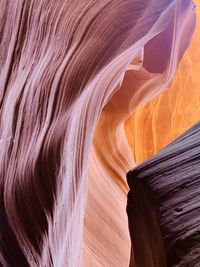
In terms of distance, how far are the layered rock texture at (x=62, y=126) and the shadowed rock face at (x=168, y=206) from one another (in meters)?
0.21

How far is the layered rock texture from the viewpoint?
74 cm

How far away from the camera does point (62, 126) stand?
2.70 ft

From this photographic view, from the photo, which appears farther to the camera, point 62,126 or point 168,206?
point 62,126

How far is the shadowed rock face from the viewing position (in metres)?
0.48

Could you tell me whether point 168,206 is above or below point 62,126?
below

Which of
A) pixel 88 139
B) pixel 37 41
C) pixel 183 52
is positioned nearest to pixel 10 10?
pixel 37 41

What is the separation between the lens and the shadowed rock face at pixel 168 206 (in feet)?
1.57

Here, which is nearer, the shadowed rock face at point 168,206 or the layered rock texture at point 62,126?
the shadowed rock face at point 168,206

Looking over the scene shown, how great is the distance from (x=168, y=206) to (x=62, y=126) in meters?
0.36

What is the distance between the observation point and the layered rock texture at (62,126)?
2.44ft

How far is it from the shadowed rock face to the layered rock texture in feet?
0.69

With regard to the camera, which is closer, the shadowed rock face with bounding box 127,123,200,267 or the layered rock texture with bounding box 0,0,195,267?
the shadowed rock face with bounding box 127,123,200,267

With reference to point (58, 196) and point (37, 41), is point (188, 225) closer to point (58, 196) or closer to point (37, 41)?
point (58, 196)

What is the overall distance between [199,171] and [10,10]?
498 mm
